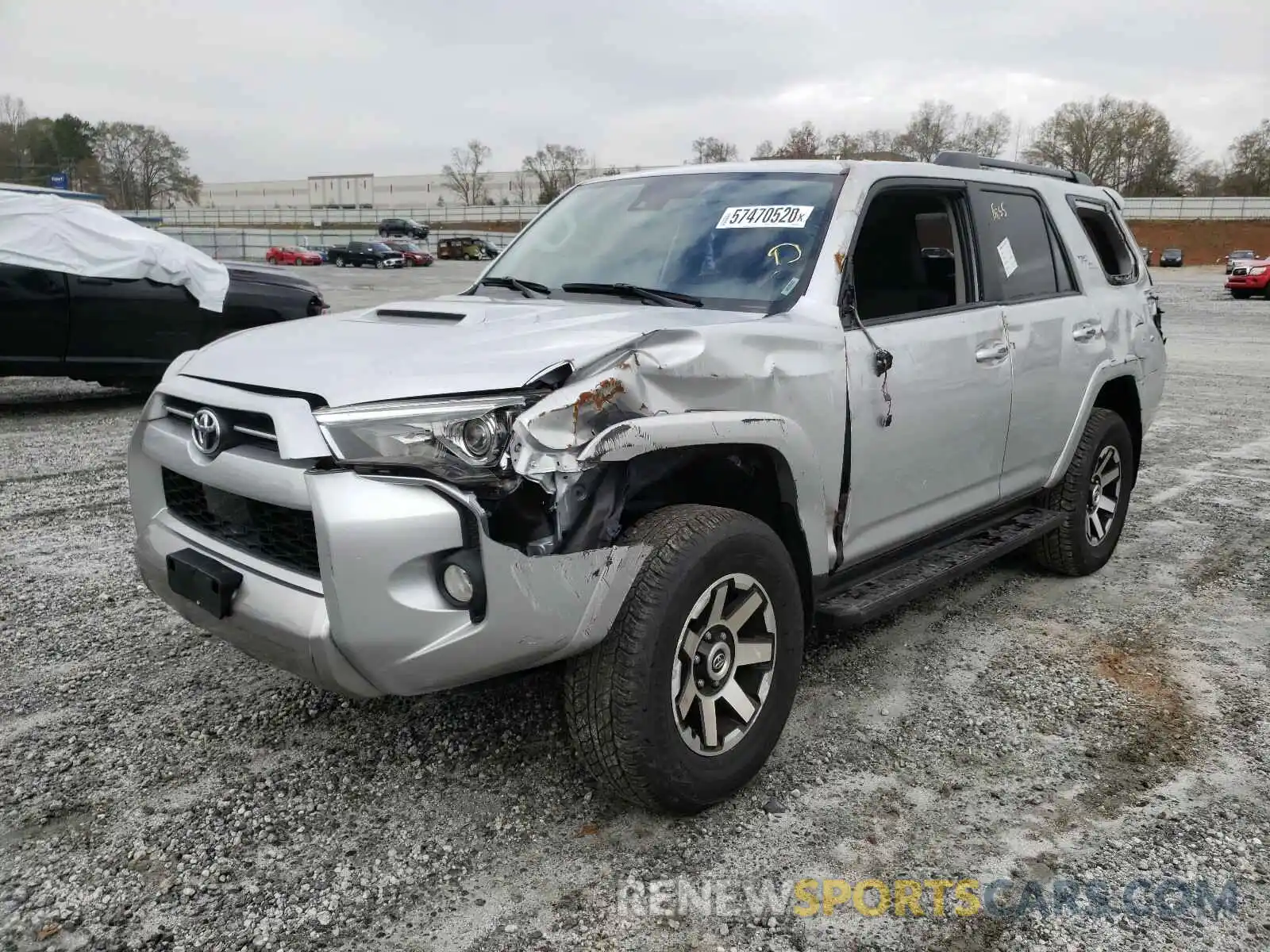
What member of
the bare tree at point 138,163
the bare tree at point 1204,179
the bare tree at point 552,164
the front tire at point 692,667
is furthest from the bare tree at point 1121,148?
the front tire at point 692,667

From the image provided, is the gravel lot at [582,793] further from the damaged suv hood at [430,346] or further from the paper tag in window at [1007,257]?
the paper tag in window at [1007,257]

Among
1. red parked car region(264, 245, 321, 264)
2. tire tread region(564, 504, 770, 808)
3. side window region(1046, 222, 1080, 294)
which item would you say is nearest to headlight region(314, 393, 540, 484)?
tire tread region(564, 504, 770, 808)

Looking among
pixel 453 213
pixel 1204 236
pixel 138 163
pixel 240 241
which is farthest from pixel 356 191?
pixel 1204 236

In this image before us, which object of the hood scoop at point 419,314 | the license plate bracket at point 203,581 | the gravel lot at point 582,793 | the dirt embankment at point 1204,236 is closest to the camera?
the gravel lot at point 582,793

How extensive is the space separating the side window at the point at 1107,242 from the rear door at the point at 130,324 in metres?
7.10

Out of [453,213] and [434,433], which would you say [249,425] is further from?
[453,213]

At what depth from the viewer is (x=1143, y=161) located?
87250 mm

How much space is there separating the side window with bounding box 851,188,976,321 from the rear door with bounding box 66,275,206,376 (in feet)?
22.2

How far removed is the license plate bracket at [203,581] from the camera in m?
2.60

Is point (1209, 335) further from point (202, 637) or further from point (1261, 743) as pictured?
point (202, 637)

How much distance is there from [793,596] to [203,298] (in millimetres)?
7390

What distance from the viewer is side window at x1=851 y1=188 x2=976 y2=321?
3.56 meters

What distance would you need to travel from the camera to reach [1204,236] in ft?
224

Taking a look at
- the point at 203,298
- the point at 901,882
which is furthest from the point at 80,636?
the point at 203,298
